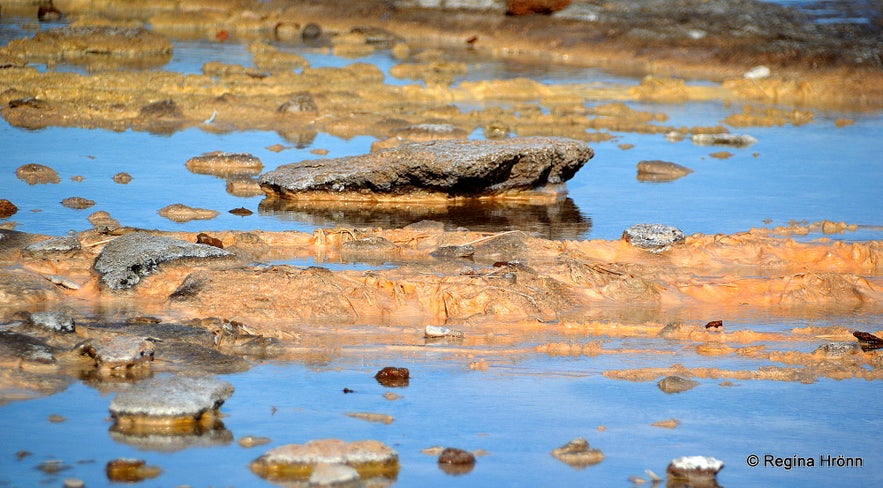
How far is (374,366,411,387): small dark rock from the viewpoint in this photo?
18.9 ft

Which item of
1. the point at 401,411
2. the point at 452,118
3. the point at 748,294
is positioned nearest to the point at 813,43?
the point at 452,118

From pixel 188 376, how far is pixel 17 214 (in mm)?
4274

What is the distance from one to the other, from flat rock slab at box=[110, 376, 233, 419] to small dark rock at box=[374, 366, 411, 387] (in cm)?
75

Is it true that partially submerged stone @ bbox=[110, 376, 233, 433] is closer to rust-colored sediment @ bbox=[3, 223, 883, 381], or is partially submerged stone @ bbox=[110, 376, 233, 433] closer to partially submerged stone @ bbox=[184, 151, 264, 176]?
rust-colored sediment @ bbox=[3, 223, 883, 381]

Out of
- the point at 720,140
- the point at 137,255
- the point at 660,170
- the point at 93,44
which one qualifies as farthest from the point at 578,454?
the point at 93,44

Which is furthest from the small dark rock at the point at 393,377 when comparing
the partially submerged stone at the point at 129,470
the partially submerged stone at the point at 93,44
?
the partially submerged stone at the point at 93,44

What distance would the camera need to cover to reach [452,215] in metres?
10.3

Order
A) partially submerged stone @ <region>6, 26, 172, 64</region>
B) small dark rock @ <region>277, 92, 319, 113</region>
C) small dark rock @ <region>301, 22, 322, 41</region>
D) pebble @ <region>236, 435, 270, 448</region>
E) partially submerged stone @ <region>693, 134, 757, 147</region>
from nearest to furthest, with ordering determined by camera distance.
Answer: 1. pebble @ <region>236, 435, 270, 448</region>
2. partially submerged stone @ <region>693, 134, 757, 147</region>
3. small dark rock @ <region>277, 92, 319, 113</region>
4. partially submerged stone @ <region>6, 26, 172, 64</region>
5. small dark rock @ <region>301, 22, 322, 41</region>

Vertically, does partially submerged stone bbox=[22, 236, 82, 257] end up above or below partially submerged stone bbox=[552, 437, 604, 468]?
above

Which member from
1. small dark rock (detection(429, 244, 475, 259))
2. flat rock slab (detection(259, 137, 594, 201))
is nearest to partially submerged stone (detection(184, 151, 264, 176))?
flat rock slab (detection(259, 137, 594, 201))

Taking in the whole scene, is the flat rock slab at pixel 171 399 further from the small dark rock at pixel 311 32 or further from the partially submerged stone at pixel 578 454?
the small dark rock at pixel 311 32

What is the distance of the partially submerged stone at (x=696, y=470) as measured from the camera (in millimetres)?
4715

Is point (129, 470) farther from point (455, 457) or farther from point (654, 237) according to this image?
point (654, 237)

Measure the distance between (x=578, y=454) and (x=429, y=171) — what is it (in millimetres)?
5822
